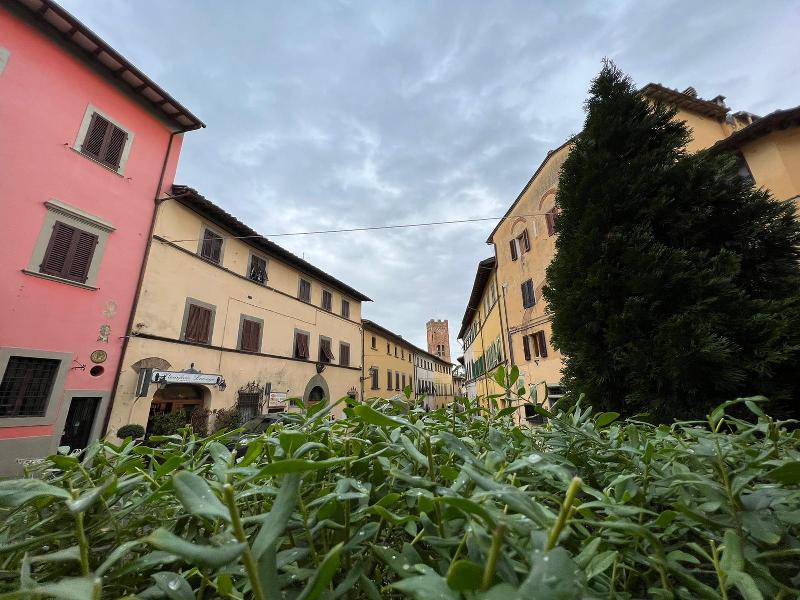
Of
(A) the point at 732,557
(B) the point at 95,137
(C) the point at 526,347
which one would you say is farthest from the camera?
(C) the point at 526,347

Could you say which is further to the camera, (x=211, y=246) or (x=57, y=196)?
(x=211, y=246)

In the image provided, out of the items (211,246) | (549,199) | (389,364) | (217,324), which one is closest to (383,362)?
(389,364)

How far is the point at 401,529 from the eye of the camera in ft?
1.95

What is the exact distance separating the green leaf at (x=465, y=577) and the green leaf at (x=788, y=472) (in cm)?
48

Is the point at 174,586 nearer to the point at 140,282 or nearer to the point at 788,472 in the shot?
the point at 788,472

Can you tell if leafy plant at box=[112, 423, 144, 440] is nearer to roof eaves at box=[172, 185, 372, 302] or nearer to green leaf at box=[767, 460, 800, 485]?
roof eaves at box=[172, 185, 372, 302]

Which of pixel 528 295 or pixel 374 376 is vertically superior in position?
pixel 528 295

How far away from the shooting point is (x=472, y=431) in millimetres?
1016

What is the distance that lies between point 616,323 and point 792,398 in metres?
1.68

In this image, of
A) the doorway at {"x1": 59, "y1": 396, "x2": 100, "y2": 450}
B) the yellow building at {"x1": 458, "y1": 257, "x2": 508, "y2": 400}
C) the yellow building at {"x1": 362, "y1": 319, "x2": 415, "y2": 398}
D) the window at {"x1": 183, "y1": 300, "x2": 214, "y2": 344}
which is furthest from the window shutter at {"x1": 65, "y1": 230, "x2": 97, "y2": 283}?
the yellow building at {"x1": 362, "y1": 319, "x2": 415, "y2": 398}

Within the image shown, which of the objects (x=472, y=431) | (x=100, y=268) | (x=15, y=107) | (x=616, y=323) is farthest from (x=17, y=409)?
(x=616, y=323)

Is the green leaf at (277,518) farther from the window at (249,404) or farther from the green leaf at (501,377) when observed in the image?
the window at (249,404)

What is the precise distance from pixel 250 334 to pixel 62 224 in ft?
21.8

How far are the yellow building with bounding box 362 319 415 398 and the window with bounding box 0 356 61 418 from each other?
14.4 meters
